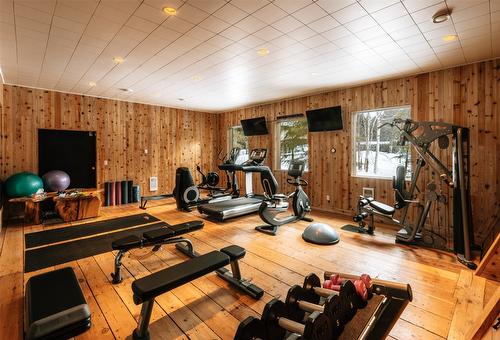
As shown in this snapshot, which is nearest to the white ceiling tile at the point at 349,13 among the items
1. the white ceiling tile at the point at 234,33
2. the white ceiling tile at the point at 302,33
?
the white ceiling tile at the point at 302,33

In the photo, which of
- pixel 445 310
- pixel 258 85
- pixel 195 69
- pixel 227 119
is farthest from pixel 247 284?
pixel 227 119

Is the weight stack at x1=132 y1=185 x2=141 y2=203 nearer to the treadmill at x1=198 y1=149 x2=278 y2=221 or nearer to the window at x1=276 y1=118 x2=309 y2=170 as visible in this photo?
the treadmill at x1=198 y1=149 x2=278 y2=221

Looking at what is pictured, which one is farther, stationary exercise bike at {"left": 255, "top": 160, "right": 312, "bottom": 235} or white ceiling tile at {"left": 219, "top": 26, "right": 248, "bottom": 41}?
stationary exercise bike at {"left": 255, "top": 160, "right": 312, "bottom": 235}

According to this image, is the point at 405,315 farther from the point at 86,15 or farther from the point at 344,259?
the point at 86,15

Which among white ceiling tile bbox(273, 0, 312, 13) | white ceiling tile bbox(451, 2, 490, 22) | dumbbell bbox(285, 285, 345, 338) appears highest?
white ceiling tile bbox(273, 0, 312, 13)

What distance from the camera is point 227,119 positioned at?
8820 millimetres

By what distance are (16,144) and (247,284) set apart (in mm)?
6049

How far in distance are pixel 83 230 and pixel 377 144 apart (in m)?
5.99

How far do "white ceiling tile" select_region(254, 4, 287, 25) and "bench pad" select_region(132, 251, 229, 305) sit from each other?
2514mm

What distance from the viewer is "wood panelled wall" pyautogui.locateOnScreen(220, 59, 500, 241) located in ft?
12.7

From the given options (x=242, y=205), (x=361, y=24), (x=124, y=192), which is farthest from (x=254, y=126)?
(x=361, y=24)

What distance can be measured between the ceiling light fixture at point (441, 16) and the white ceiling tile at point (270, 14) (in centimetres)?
160

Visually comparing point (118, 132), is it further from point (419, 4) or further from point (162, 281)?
point (419, 4)

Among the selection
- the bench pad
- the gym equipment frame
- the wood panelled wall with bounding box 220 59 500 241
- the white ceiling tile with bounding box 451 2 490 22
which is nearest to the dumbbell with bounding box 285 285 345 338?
the bench pad
